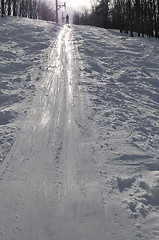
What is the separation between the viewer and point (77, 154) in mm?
4281

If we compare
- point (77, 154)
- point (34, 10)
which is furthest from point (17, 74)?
point (34, 10)

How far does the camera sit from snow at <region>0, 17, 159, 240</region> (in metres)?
3.00

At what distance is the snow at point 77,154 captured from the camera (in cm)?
300

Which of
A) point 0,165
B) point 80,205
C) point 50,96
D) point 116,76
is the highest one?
point 116,76

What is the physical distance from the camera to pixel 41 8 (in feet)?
186

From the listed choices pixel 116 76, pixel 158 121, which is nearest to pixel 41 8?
pixel 116 76

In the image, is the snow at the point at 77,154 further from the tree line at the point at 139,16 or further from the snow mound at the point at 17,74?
the tree line at the point at 139,16

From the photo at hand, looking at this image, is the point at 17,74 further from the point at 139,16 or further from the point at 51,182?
the point at 139,16

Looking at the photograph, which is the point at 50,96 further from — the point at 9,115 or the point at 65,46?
the point at 65,46

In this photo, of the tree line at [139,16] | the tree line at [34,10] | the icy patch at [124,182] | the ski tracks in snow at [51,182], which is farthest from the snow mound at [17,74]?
the tree line at [34,10]

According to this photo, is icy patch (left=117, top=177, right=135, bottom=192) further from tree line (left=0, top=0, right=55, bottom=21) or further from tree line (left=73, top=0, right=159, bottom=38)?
tree line (left=0, top=0, right=55, bottom=21)

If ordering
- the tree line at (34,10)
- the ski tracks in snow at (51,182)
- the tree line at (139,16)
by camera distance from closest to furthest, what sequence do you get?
the ski tracks in snow at (51,182)
the tree line at (139,16)
the tree line at (34,10)

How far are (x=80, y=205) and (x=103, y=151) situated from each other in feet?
4.52

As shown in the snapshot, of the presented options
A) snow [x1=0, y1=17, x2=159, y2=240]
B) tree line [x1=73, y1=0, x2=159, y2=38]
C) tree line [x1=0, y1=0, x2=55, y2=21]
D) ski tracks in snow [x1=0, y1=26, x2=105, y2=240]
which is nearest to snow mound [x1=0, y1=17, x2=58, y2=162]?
snow [x1=0, y1=17, x2=159, y2=240]
